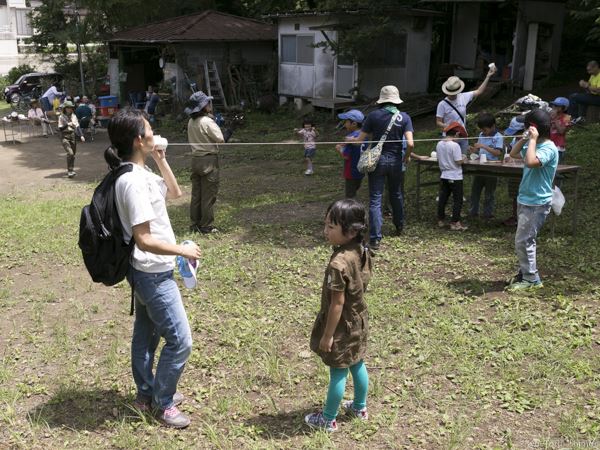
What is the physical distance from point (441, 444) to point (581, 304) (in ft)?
8.22

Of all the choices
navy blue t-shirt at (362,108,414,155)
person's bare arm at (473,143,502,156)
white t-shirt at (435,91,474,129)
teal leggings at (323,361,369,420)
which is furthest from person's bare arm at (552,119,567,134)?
teal leggings at (323,361,369,420)

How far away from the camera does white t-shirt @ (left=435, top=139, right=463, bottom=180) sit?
288 inches

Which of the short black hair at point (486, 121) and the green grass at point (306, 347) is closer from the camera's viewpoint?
the green grass at point (306, 347)

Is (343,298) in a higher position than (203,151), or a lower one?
lower

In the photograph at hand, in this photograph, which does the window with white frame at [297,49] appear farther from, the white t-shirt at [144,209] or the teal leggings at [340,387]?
the teal leggings at [340,387]

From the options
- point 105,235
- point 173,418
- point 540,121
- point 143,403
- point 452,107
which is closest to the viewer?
point 105,235

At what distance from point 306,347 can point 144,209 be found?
6.74 feet

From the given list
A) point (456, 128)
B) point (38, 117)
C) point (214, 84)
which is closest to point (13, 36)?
point (38, 117)

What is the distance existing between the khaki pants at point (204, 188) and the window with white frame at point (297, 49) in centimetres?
1311

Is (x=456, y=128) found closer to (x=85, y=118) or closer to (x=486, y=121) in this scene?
(x=486, y=121)

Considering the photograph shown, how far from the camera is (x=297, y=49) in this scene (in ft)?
68.6

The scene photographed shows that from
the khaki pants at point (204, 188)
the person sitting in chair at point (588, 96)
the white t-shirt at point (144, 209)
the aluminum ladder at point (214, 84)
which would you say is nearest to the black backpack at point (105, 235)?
the white t-shirt at point (144, 209)

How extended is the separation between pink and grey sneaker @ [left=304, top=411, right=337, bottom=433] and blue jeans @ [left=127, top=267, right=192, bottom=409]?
0.83 m

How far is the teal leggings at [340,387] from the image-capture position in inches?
134
